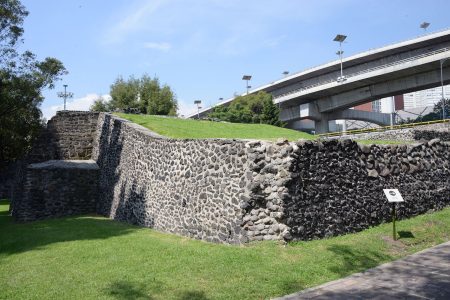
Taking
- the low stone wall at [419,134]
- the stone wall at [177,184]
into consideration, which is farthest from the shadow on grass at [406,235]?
the low stone wall at [419,134]

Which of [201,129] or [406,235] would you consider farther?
[201,129]

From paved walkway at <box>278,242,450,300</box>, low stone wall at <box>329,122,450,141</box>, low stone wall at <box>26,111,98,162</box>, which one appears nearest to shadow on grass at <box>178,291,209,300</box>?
paved walkway at <box>278,242,450,300</box>

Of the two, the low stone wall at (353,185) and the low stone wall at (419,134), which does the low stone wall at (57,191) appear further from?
the low stone wall at (419,134)

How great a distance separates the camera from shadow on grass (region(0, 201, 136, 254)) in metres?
11.6

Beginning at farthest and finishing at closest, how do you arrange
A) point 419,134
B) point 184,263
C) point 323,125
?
point 323,125 → point 419,134 → point 184,263

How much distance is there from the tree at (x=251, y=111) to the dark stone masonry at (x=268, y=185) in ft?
97.2

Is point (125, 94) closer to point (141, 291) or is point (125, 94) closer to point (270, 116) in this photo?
point (270, 116)

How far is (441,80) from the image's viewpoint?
38812mm

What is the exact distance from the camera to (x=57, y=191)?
18.7 metres

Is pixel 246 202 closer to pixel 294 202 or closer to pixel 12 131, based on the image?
pixel 294 202

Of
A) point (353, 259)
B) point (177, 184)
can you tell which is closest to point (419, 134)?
point (177, 184)

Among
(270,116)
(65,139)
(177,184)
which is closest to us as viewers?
(177,184)

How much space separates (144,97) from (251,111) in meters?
14.6

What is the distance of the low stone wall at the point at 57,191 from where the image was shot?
1822 cm
